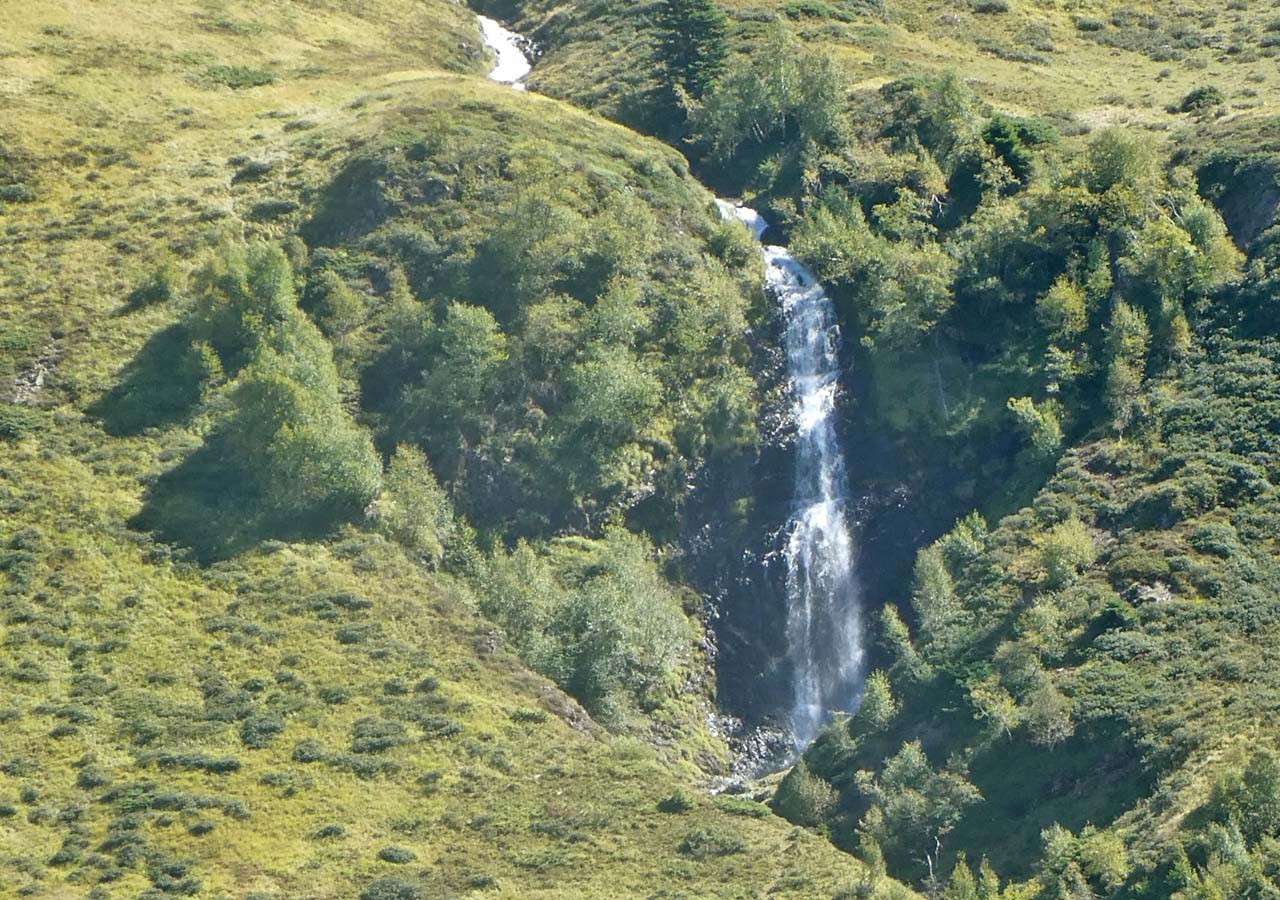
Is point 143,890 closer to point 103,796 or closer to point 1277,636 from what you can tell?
point 103,796

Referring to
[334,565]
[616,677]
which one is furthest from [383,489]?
[616,677]

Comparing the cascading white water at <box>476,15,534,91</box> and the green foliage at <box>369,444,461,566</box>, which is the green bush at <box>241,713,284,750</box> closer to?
the green foliage at <box>369,444,461,566</box>

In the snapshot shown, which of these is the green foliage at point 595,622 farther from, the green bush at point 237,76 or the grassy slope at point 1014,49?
the green bush at point 237,76

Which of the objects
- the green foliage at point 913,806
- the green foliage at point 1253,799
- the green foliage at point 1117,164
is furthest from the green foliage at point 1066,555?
the green foliage at point 1117,164

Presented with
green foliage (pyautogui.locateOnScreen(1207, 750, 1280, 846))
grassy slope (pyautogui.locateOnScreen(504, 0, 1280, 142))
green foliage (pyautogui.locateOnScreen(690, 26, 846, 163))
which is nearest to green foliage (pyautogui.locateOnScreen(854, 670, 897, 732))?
green foliage (pyautogui.locateOnScreen(1207, 750, 1280, 846))

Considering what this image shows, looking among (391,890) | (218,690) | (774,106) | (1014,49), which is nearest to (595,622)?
(218,690)

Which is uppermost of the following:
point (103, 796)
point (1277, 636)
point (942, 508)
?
point (1277, 636)

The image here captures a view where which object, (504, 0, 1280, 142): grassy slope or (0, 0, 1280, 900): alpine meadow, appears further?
(504, 0, 1280, 142): grassy slope
